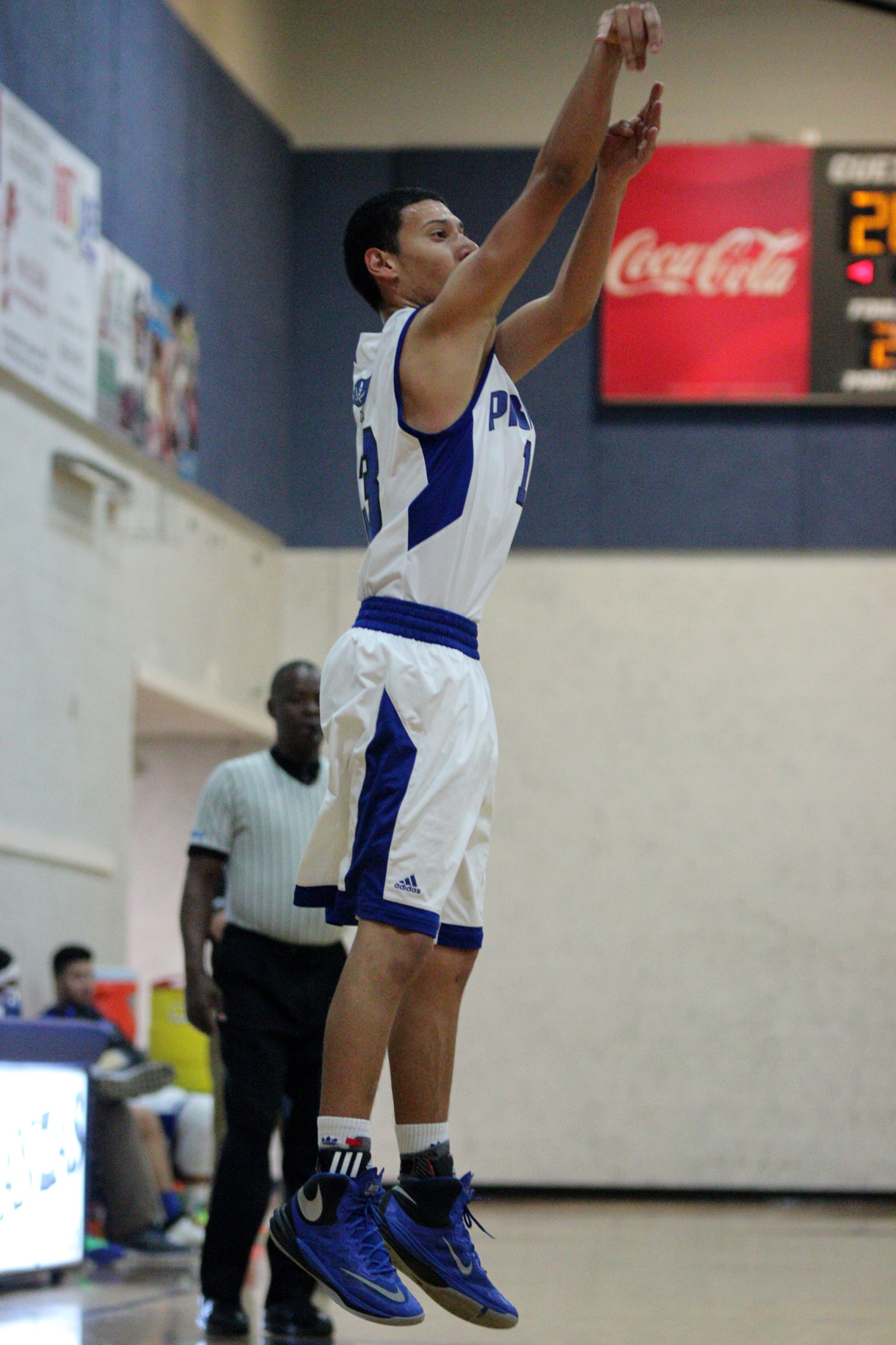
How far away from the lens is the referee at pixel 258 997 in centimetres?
525

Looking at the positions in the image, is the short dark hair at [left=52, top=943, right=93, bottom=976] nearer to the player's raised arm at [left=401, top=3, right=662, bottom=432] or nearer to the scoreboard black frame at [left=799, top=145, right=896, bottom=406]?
the player's raised arm at [left=401, top=3, right=662, bottom=432]

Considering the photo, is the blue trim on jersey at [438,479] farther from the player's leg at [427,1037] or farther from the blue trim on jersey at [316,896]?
the player's leg at [427,1037]

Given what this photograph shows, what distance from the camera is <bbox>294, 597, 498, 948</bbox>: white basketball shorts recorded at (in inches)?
122

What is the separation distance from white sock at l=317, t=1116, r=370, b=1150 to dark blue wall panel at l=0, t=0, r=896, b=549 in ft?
27.4

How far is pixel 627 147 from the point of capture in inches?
132

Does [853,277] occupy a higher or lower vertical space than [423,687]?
higher

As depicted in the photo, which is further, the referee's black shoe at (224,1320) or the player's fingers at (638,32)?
the referee's black shoe at (224,1320)

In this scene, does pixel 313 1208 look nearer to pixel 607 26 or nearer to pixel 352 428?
pixel 607 26

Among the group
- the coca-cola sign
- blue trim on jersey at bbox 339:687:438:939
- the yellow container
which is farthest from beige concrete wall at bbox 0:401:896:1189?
blue trim on jersey at bbox 339:687:438:939

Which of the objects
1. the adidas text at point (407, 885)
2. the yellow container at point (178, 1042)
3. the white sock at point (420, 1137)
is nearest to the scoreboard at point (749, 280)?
the yellow container at point (178, 1042)

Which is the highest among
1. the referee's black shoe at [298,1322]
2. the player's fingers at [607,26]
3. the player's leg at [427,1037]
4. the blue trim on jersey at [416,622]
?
the player's fingers at [607,26]

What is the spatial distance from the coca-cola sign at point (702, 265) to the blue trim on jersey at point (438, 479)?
9430mm

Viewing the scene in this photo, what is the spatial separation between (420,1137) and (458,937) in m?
0.37

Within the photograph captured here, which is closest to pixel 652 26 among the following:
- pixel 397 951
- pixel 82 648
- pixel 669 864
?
A: pixel 397 951
